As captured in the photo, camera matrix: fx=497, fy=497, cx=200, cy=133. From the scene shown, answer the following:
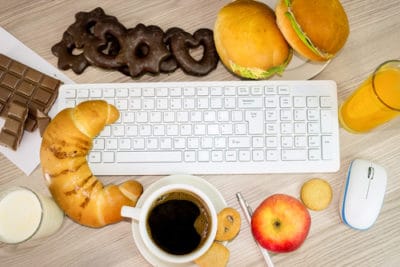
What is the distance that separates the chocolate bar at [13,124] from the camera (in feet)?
2.80

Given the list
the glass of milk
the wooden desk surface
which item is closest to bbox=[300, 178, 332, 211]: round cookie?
the wooden desk surface

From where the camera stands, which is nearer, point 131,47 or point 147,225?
point 147,225

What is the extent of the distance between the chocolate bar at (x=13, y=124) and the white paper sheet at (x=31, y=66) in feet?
0.10

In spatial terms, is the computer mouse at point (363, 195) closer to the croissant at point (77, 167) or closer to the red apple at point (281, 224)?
the red apple at point (281, 224)

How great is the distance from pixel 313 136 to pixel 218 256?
0.85 ft

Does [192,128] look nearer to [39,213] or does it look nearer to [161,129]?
[161,129]

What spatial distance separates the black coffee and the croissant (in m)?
0.07

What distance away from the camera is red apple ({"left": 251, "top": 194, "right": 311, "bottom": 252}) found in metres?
0.80

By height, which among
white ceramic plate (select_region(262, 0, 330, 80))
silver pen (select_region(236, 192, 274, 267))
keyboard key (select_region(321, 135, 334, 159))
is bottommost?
silver pen (select_region(236, 192, 274, 267))

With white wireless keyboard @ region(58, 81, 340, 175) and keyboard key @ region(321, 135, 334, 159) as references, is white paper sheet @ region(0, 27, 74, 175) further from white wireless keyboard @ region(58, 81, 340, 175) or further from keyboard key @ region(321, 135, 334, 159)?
keyboard key @ region(321, 135, 334, 159)

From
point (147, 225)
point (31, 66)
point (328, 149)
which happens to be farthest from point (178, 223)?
point (31, 66)

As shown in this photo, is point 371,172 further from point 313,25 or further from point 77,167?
point 77,167

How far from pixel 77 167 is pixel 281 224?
34 cm

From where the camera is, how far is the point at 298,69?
0.89 meters
